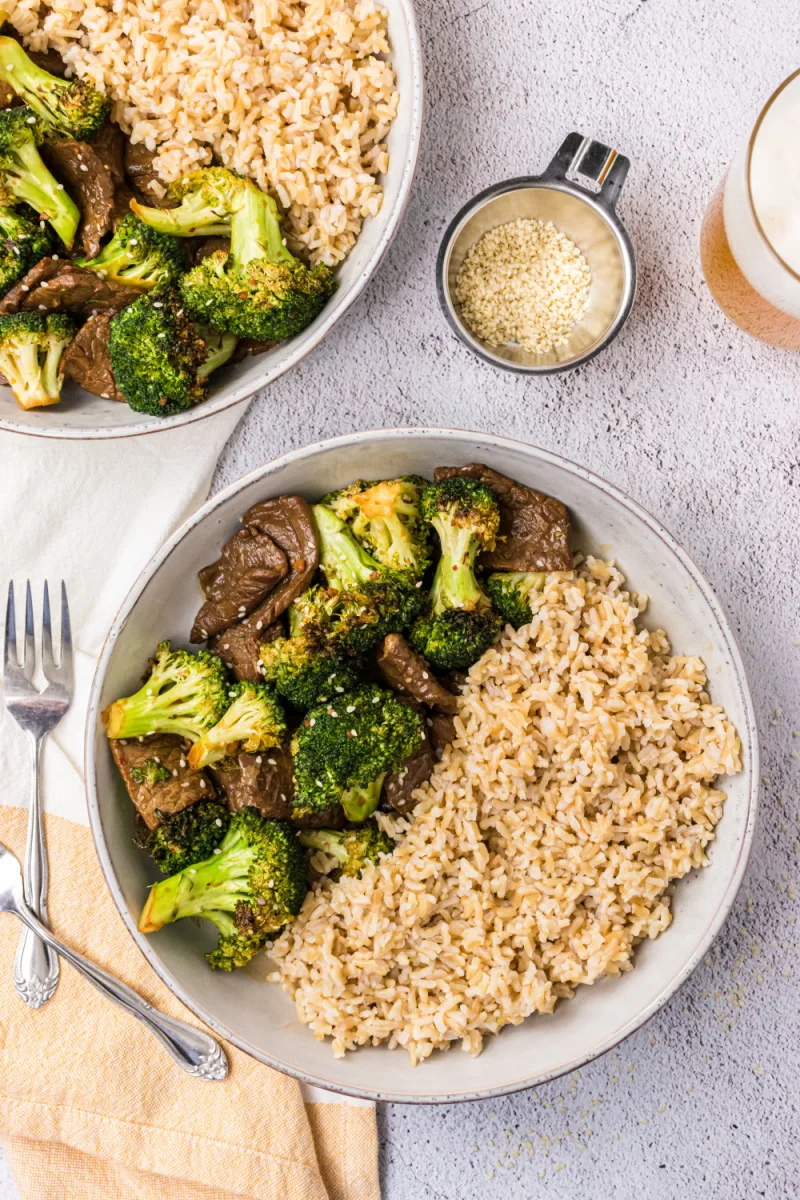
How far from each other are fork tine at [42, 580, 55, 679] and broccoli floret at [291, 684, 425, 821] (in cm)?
89

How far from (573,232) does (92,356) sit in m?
1.51

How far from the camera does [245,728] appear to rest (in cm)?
252

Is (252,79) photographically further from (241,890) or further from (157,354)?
(241,890)

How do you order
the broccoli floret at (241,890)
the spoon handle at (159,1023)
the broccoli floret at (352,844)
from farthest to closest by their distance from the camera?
the spoon handle at (159,1023) → the broccoli floret at (352,844) → the broccoli floret at (241,890)

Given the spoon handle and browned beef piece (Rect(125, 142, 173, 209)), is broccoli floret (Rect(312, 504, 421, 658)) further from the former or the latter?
the spoon handle

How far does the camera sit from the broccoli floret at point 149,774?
2.52m

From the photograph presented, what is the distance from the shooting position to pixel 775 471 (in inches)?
113

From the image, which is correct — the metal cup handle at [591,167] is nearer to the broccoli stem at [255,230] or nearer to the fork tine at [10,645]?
the broccoli stem at [255,230]

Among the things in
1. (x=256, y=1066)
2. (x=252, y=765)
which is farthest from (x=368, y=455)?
(x=256, y=1066)

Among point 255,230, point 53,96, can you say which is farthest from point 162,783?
point 53,96

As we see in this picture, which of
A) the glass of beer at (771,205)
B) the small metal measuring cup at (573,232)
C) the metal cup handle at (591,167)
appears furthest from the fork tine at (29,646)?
the glass of beer at (771,205)

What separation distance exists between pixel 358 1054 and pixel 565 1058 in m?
0.59

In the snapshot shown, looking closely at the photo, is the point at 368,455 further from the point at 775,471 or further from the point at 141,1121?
the point at 141,1121

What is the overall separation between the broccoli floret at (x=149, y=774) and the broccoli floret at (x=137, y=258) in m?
1.37
